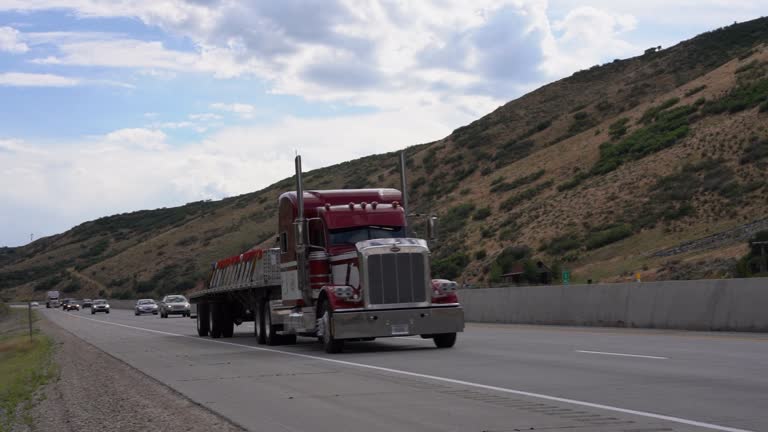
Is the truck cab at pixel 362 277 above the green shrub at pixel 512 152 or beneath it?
beneath

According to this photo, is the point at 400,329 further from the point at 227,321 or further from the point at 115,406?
the point at 227,321

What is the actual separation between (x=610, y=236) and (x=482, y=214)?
17381 millimetres

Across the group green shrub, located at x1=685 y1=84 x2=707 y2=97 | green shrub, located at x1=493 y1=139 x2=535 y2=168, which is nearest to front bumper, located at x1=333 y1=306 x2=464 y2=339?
green shrub, located at x1=685 y1=84 x2=707 y2=97

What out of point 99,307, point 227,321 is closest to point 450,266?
point 227,321

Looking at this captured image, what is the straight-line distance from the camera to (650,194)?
5719cm

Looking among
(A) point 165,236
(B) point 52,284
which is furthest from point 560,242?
(B) point 52,284

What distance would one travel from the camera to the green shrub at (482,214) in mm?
69875

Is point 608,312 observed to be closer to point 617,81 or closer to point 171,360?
point 171,360

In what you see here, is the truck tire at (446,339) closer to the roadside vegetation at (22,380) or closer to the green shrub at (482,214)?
the roadside vegetation at (22,380)

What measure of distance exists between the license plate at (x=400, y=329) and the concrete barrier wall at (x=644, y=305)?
8006 millimetres

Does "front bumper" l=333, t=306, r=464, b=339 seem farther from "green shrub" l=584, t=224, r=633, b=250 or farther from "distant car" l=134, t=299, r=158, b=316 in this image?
"distant car" l=134, t=299, r=158, b=316

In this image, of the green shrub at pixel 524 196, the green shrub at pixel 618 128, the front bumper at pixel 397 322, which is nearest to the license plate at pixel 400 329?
the front bumper at pixel 397 322

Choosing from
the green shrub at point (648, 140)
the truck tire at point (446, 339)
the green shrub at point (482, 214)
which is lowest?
the truck tire at point (446, 339)

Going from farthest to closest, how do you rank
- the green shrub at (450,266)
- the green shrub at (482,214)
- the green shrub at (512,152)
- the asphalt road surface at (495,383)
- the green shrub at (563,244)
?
1. the green shrub at (512,152)
2. the green shrub at (482,214)
3. the green shrub at (450,266)
4. the green shrub at (563,244)
5. the asphalt road surface at (495,383)
